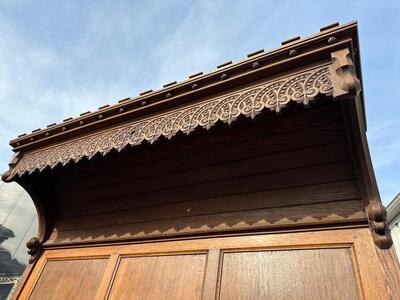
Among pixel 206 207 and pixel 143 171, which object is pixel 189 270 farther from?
pixel 143 171

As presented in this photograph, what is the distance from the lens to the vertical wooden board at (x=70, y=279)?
185 centimetres

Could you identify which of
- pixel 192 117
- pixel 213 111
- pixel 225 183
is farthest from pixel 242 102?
pixel 225 183

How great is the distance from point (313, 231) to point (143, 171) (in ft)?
4.36

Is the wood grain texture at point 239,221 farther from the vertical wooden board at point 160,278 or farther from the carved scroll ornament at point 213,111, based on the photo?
the carved scroll ornament at point 213,111

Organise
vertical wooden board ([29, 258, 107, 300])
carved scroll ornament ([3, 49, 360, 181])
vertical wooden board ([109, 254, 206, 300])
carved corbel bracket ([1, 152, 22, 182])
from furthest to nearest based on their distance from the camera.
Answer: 1. carved corbel bracket ([1, 152, 22, 182])
2. vertical wooden board ([29, 258, 107, 300])
3. vertical wooden board ([109, 254, 206, 300])
4. carved scroll ornament ([3, 49, 360, 181])

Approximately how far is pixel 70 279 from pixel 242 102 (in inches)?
74.2

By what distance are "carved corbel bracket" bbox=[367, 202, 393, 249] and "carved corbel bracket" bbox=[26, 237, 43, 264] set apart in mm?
2596

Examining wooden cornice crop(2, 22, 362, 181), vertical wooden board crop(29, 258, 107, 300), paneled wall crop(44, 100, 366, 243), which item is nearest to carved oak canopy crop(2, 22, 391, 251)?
wooden cornice crop(2, 22, 362, 181)

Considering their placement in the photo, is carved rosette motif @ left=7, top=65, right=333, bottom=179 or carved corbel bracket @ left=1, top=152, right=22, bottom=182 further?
carved corbel bracket @ left=1, top=152, right=22, bottom=182

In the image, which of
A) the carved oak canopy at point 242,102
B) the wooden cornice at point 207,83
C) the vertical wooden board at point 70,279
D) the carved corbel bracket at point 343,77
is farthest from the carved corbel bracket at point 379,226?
the vertical wooden board at point 70,279

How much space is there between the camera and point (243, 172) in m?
1.74

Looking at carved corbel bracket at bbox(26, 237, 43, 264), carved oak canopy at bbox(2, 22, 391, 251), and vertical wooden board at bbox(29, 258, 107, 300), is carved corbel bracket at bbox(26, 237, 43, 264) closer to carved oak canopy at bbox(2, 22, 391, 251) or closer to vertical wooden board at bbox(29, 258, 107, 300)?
vertical wooden board at bbox(29, 258, 107, 300)

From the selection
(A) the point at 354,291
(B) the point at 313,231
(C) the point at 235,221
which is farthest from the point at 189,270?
(A) the point at 354,291

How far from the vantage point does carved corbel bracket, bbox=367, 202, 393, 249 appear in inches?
47.1
